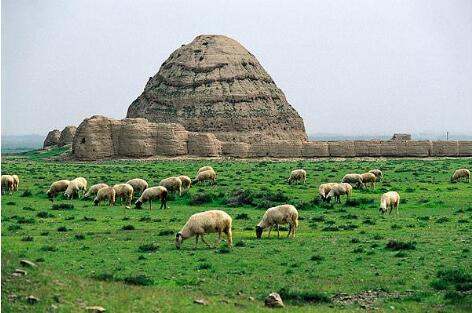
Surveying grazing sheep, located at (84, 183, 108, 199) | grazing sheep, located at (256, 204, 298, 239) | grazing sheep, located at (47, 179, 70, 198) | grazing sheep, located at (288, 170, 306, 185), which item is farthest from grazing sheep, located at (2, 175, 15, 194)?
grazing sheep, located at (256, 204, 298, 239)

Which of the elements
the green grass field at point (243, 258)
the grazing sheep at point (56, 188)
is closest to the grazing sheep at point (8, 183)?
the grazing sheep at point (56, 188)

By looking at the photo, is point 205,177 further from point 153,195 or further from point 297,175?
point 153,195

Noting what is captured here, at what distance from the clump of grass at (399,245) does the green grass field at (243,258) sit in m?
0.03

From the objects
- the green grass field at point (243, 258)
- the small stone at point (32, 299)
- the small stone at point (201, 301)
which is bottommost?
the green grass field at point (243, 258)

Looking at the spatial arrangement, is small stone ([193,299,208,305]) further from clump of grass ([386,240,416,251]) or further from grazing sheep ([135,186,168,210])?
grazing sheep ([135,186,168,210])

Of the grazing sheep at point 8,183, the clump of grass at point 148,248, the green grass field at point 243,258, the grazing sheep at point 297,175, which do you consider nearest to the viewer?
the green grass field at point 243,258

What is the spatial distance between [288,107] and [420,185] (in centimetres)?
5392

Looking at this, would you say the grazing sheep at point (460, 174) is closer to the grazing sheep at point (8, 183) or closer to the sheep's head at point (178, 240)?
the grazing sheep at point (8, 183)

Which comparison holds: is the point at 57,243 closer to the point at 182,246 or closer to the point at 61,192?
the point at 182,246

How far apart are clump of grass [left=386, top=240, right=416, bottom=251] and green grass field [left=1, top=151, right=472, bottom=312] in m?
0.03

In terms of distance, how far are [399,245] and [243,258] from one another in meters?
4.65

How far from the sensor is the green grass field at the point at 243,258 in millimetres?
12719

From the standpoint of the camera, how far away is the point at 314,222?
86.4ft

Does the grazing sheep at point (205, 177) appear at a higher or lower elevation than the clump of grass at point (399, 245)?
higher
